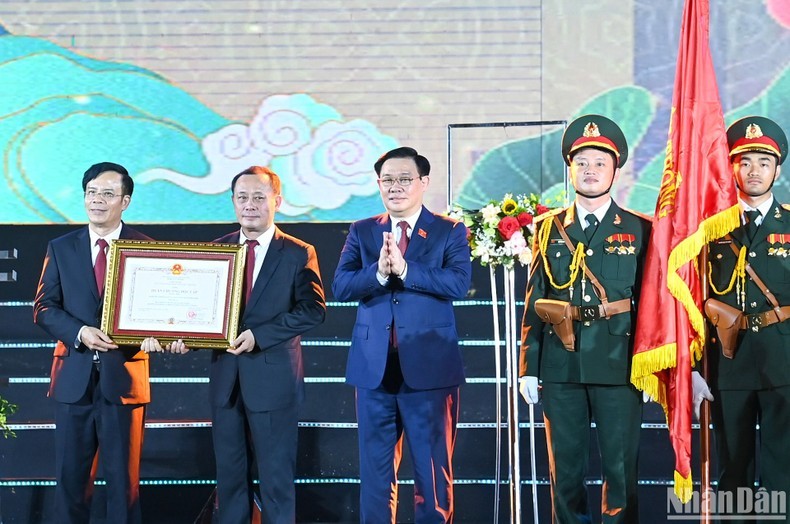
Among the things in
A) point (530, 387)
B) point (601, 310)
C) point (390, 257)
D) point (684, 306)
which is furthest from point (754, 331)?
point (390, 257)

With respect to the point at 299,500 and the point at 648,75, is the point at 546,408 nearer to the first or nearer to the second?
the point at 299,500

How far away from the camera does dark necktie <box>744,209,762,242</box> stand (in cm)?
354

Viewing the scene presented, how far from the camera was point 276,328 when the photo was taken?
3693 mm

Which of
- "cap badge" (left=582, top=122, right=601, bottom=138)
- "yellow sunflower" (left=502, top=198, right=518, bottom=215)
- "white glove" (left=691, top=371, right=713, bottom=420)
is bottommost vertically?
"white glove" (left=691, top=371, right=713, bottom=420)

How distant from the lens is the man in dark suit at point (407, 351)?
3541mm

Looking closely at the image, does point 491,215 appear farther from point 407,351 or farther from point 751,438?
point 751,438

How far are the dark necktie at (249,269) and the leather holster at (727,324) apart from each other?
5.81ft

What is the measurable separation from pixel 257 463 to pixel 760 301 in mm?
1972

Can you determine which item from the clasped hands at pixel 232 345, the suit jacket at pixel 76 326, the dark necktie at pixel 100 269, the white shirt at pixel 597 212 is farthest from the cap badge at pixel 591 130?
the dark necktie at pixel 100 269

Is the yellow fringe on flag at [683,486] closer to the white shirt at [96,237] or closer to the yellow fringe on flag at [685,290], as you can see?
the yellow fringe on flag at [685,290]

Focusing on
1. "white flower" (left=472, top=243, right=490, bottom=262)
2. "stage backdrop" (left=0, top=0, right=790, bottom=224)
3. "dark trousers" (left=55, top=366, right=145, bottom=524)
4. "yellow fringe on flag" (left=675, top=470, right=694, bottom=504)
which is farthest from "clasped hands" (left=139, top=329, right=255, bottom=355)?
"stage backdrop" (left=0, top=0, right=790, bottom=224)

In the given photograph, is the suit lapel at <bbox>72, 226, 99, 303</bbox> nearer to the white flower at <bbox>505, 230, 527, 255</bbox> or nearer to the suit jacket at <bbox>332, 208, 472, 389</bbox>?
the suit jacket at <bbox>332, 208, 472, 389</bbox>

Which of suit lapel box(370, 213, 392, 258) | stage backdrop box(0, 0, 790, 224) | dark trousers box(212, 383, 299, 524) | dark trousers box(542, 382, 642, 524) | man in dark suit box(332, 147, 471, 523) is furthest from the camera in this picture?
stage backdrop box(0, 0, 790, 224)

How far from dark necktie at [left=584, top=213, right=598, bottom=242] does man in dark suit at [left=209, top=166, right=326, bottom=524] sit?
1076 millimetres
